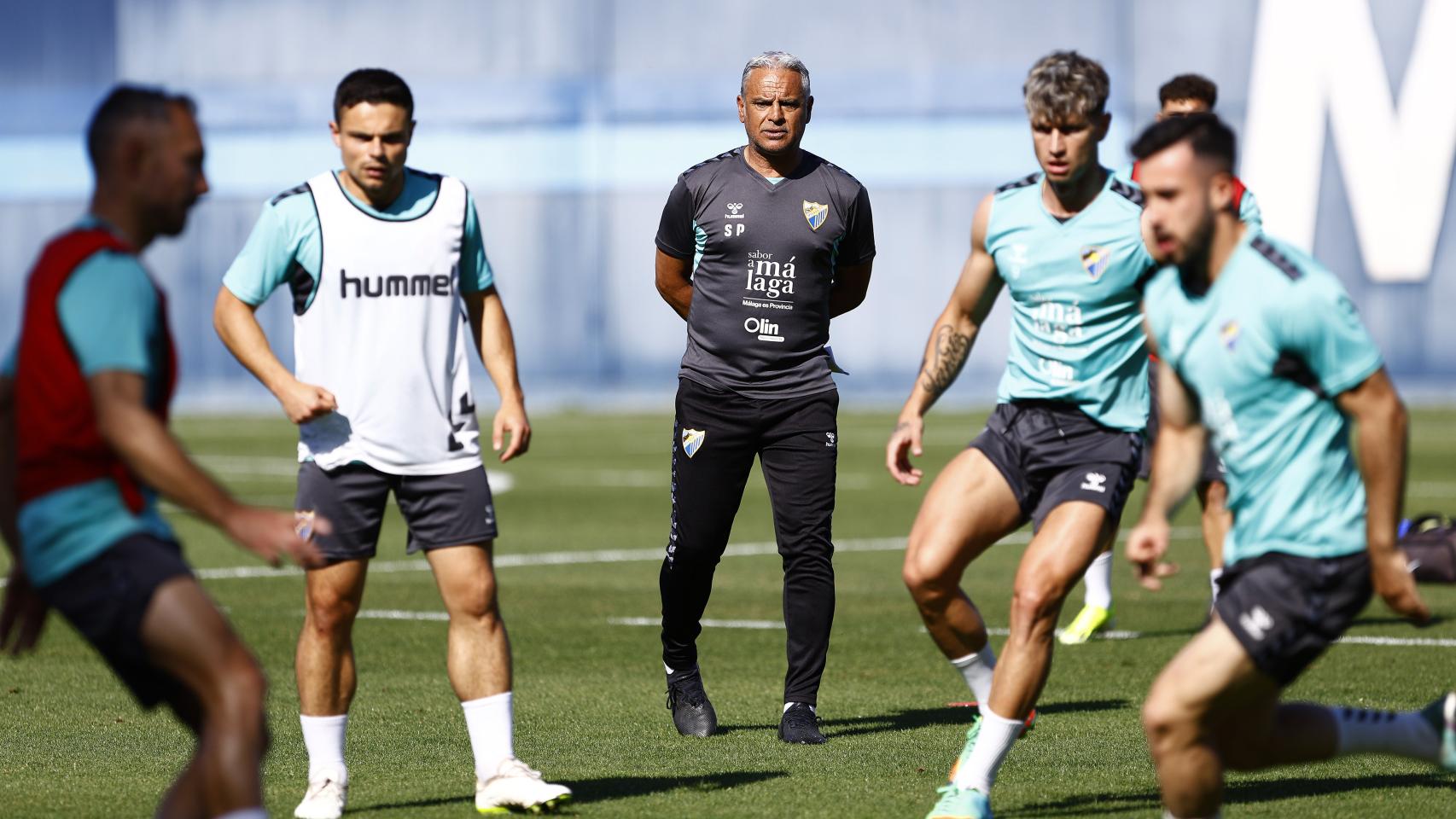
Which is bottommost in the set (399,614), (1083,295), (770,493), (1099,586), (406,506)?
(399,614)

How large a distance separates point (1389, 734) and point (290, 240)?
12.3 feet

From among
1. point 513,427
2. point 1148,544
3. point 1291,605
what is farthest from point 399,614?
point 1291,605

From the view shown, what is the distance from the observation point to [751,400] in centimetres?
835

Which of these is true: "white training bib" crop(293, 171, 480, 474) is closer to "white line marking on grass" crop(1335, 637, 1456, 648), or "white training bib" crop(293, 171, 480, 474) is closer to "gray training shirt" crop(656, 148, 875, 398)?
"gray training shirt" crop(656, 148, 875, 398)

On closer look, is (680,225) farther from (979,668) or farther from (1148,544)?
(1148,544)

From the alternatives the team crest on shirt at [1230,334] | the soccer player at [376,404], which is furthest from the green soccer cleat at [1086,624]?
the team crest on shirt at [1230,334]

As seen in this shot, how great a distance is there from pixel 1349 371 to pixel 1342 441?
30 centimetres

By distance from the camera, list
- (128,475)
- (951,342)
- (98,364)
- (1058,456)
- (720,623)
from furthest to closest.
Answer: (720,623) → (951,342) → (1058,456) → (128,475) → (98,364)

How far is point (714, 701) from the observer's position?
908cm

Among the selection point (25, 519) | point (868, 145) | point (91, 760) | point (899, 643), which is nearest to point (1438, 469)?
point (899, 643)

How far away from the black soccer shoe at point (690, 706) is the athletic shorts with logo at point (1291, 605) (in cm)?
333

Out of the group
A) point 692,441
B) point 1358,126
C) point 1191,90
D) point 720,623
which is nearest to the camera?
point 692,441

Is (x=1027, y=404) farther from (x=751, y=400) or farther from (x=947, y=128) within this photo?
(x=947, y=128)

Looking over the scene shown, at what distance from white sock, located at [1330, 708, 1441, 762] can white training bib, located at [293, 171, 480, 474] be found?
114 inches
